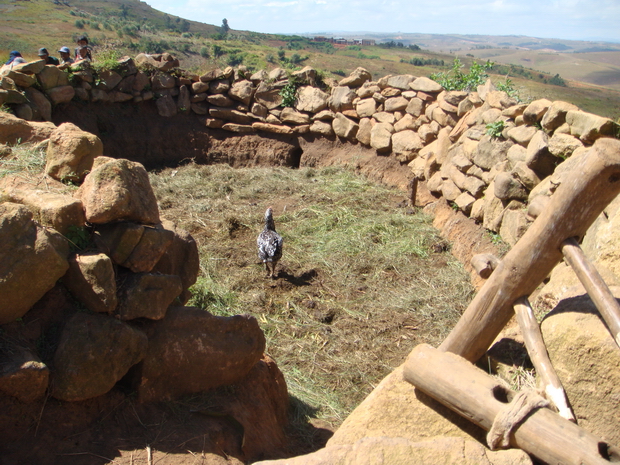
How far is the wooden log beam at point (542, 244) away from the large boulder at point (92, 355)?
7.72 ft

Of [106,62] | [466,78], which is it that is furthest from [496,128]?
[106,62]

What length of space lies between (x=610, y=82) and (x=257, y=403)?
7163 centimetres

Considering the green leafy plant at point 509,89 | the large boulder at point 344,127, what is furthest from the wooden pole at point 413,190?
the large boulder at point 344,127

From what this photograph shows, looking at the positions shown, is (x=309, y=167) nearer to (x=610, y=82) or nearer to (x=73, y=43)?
(x=73, y=43)

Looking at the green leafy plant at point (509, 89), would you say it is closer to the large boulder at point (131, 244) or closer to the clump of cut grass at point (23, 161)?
the large boulder at point (131, 244)

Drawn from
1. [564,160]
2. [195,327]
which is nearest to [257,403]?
[195,327]

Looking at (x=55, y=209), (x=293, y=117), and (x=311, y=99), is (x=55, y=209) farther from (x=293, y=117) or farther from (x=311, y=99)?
(x=311, y=99)

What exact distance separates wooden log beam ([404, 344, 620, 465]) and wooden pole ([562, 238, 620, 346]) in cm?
63

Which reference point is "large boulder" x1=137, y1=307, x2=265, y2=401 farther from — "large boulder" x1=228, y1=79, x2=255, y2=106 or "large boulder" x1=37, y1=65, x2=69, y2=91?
"large boulder" x1=228, y1=79, x2=255, y2=106

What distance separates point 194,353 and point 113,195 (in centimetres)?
126

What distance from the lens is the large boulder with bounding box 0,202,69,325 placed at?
2.63 m

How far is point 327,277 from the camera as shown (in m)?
6.59

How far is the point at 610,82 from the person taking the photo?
59.5 metres

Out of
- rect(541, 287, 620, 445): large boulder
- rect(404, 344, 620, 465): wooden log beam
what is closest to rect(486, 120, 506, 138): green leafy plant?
rect(541, 287, 620, 445): large boulder
